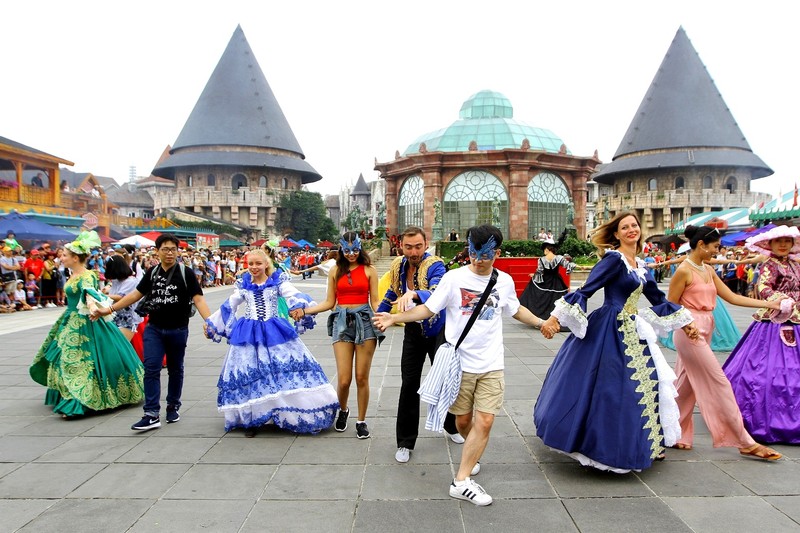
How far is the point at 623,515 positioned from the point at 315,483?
196cm

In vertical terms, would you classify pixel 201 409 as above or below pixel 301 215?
below

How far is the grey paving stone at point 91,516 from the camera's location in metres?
3.42

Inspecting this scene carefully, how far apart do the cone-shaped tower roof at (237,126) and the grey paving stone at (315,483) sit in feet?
203

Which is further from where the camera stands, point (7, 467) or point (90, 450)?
point (90, 450)

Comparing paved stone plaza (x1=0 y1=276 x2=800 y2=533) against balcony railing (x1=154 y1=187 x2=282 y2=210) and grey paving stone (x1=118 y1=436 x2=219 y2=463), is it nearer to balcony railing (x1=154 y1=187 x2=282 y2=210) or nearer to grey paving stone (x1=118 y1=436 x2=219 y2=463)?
grey paving stone (x1=118 y1=436 x2=219 y2=463)

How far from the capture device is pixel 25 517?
355 cm

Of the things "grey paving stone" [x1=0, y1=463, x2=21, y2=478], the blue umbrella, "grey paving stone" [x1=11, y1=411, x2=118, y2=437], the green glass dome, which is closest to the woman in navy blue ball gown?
"grey paving stone" [x1=0, y1=463, x2=21, y2=478]

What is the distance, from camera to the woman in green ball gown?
5.76 m

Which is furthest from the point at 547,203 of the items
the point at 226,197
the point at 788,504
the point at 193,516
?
the point at 226,197

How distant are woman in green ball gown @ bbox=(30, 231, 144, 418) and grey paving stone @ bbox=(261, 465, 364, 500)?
254 cm

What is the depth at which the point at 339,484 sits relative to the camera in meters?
4.05

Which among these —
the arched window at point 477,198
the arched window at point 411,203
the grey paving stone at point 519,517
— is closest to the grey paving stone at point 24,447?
the grey paving stone at point 519,517

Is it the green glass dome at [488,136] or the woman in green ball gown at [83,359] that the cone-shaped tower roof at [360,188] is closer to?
the green glass dome at [488,136]

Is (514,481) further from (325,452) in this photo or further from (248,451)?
(248,451)
